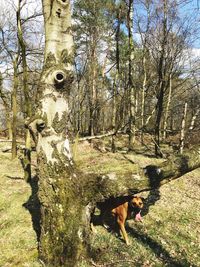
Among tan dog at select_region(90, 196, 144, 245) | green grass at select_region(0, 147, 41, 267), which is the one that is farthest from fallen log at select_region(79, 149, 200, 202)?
green grass at select_region(0, 147, 41, 267)

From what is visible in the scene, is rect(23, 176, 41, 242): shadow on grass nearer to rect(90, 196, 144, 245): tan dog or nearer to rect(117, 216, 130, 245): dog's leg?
rect(90, 196, 144, 245): tan dog

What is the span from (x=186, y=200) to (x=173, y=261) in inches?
175

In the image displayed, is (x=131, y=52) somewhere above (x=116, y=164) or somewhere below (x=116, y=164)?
above

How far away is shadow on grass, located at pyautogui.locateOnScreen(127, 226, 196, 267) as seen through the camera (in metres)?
6.46

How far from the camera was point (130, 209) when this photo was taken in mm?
7754

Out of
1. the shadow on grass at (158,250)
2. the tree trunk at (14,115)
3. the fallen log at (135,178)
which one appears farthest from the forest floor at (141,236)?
the tree trunk at (14,115)

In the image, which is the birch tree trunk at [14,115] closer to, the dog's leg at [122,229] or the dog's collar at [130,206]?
the dog's collar at [130,206]

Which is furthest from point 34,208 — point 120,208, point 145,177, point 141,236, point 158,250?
point 145,177

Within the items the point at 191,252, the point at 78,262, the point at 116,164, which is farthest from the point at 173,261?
the point at 116,164

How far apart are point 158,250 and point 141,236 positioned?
0.68 metres

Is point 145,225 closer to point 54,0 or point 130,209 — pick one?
point 130,209

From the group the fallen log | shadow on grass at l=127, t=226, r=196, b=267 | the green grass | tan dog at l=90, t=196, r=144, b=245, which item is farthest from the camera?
tan dog at l=90, t=196, r=144, b=245

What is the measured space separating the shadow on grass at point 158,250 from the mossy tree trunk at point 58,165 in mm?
1741

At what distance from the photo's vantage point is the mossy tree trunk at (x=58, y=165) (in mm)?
5844
